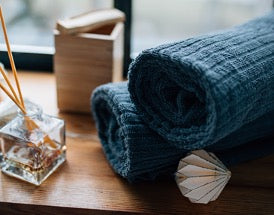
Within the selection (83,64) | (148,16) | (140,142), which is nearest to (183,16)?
(148,16)

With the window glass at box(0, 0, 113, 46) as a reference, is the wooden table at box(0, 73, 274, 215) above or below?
below

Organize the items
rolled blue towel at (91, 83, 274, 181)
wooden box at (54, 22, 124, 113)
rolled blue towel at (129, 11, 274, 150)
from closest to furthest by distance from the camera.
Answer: rolled blue towel at (129, 11, 274, 150), rolled blue towel at (91, 83, 274, 181), wooden box at (54, 22, 124, 113)

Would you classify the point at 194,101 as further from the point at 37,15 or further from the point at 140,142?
the point at 37,15

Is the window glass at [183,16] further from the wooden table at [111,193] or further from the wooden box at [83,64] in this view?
the wooden table at [111,193]

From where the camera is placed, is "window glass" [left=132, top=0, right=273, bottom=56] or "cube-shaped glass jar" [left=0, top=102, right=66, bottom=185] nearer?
"cube-shaped glass jar" [left=0, top=102, right=66, bottom=185]

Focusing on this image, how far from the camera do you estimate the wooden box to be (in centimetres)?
78

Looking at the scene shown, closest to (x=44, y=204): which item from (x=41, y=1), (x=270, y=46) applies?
(x=270, y=46)

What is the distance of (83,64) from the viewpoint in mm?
795

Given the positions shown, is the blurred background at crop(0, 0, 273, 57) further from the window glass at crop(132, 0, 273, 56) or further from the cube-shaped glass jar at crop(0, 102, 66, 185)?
the cube-shaped glass jar at crop(0, 102, 66, 185)

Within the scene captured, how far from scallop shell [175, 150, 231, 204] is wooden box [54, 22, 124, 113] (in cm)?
24

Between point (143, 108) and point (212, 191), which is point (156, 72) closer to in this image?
point (143, 108)

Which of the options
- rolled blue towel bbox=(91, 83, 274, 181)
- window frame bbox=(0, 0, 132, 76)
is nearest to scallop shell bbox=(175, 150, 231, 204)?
rolled blue towel bbox=(91, 83, 274, 181)

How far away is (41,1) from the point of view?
0.97 m

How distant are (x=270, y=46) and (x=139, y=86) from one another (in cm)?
18
